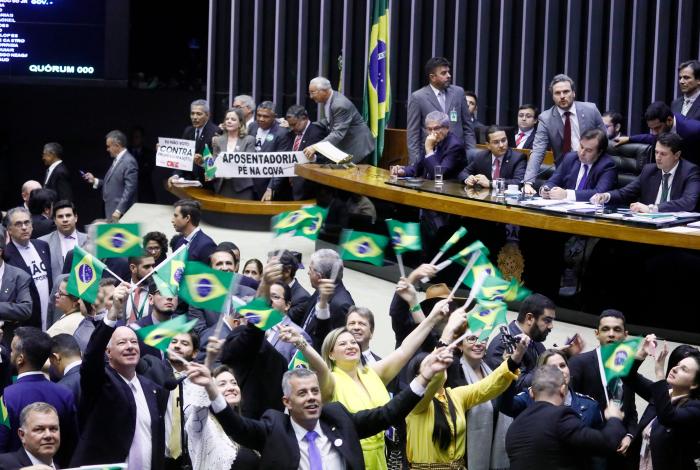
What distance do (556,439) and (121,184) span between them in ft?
23.0

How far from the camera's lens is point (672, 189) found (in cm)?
876

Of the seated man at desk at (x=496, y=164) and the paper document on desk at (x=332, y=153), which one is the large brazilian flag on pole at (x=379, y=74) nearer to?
the paper document on desk at (x=332, y=153)

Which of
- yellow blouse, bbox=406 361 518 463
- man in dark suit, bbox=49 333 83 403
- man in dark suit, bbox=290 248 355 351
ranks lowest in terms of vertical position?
yellow blouse, bbox=406 361 518 463

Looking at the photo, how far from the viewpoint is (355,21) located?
14586mm

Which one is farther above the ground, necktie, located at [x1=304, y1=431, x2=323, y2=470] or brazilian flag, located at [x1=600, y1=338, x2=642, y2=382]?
brazilian flag, located at [x1=600, y1=338, x2=642, y2=382]

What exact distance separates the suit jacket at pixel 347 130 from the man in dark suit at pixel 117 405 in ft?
21.0

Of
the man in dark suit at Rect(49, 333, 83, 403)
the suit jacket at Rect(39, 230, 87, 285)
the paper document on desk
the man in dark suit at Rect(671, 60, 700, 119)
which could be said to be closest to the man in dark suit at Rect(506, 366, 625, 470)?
the man in dark suit at Rect(49, 333, 83, 403)

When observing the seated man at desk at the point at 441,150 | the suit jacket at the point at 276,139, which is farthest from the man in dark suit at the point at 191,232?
the suit jacket at the point at 276,139

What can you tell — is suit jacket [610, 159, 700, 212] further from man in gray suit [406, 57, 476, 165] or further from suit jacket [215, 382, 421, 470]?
suit jacket [215, 382, 421, 470]

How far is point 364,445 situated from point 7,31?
9829 mm

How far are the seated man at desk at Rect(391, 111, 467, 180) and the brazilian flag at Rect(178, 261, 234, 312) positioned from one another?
13.4 ft

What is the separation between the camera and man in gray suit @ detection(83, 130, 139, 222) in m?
11.8

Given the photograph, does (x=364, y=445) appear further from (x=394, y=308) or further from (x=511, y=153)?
(x=511, y=153)

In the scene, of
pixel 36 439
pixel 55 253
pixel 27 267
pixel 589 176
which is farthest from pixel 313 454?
pixel 589 176
